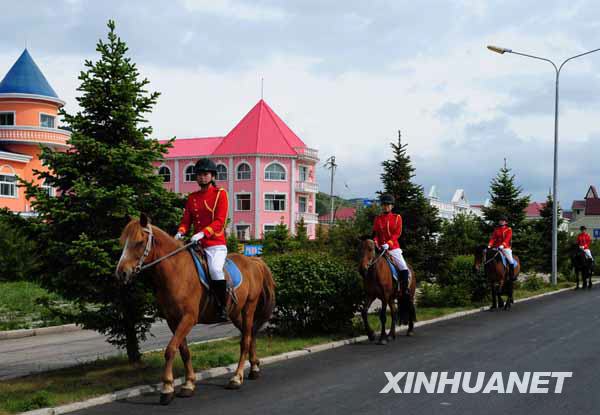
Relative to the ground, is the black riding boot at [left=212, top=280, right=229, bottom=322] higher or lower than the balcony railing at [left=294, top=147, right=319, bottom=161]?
lower

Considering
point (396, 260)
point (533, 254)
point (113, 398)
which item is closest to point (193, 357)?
point (113, 398)

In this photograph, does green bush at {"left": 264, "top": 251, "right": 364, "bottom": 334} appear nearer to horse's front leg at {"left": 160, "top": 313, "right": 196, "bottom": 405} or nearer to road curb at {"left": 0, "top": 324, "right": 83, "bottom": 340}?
horse's front leg at {"left": 160, "top": 313, "right": 196, "bottom": 405}

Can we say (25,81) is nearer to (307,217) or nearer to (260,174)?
(260,174)

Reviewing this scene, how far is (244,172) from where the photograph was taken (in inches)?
2867

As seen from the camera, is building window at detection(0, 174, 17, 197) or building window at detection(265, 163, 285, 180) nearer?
building window at detection(0, 174, 17, 197)

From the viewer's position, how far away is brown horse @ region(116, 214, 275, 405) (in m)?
8.23

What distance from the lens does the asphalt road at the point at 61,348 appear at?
1165cm

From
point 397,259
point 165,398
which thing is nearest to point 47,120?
point 397,259

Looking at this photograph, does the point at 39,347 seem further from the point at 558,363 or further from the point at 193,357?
the point at 558,363

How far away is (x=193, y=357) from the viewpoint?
11.2m

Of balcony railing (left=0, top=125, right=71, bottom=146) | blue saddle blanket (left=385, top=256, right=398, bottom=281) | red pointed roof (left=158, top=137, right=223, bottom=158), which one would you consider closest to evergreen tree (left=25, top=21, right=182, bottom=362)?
blue saddle blanket (left=385, top=256, right=398, bottom=281)

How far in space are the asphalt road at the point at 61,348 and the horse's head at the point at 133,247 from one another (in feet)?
12.1

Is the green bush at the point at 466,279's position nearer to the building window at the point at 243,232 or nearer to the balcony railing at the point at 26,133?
the balcony railing at the point at 26,133

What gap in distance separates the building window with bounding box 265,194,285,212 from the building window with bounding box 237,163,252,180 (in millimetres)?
2846
